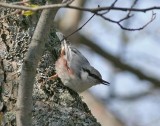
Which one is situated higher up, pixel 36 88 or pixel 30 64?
pixel 36 88

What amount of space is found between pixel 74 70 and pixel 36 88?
2.26 ft

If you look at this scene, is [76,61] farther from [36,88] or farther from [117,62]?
[117,62]

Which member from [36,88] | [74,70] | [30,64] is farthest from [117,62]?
[30,64]

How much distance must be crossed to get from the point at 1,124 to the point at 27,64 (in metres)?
0.65

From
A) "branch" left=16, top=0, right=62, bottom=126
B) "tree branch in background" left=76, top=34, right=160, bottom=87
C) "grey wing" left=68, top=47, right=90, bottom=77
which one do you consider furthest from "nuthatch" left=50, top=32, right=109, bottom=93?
"tree branch in background" left=76, top=34, right=160, bottom=87

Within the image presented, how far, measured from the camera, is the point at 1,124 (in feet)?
9.14

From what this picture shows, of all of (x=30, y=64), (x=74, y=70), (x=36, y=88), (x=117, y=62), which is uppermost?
(x=117, y=62)

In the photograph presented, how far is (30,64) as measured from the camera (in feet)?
7.41

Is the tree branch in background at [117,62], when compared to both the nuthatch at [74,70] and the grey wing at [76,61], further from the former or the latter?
the grey wing at [76,61]

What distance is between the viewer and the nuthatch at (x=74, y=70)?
324 cm

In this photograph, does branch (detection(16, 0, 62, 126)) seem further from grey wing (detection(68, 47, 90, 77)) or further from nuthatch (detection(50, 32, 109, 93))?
grey wing (detection(68, 47, 90, 77))

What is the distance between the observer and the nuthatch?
3.24 meters

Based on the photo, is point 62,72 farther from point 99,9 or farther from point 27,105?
point 99,9

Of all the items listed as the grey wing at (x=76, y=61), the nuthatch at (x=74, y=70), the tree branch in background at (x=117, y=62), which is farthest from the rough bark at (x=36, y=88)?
the tree branch in background at (x=117, y=62)
